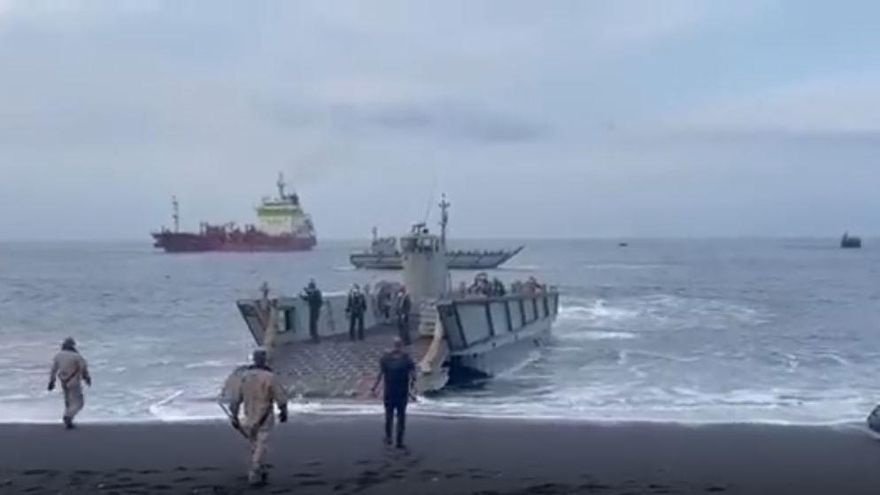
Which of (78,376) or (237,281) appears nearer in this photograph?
(78,376)

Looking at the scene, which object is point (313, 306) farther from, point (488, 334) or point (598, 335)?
point (598, 335)

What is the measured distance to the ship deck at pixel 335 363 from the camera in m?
26.2

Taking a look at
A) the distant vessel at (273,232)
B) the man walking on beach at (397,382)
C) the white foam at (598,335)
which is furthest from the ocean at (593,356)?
the distant vessel at (273,232)

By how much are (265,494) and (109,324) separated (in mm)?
49184

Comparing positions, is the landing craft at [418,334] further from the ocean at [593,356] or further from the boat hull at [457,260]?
the boat hull at [457,260]

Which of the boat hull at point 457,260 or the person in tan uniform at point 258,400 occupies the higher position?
the person in tan uniform at point 258,400

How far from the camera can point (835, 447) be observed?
1942 cm

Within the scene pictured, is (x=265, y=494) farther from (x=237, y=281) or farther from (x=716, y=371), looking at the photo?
(x=237, y=281)

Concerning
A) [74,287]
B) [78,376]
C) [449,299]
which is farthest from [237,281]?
[78,376]

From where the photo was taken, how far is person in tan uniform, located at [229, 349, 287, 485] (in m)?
14.7

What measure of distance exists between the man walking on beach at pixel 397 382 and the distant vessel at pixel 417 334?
6.78 metres

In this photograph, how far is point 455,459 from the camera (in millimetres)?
17656

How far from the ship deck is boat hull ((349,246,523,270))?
88307 millimetres

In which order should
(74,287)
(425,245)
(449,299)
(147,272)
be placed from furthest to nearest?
(147,272) < (74,287) < (425,245) < (449,299)
